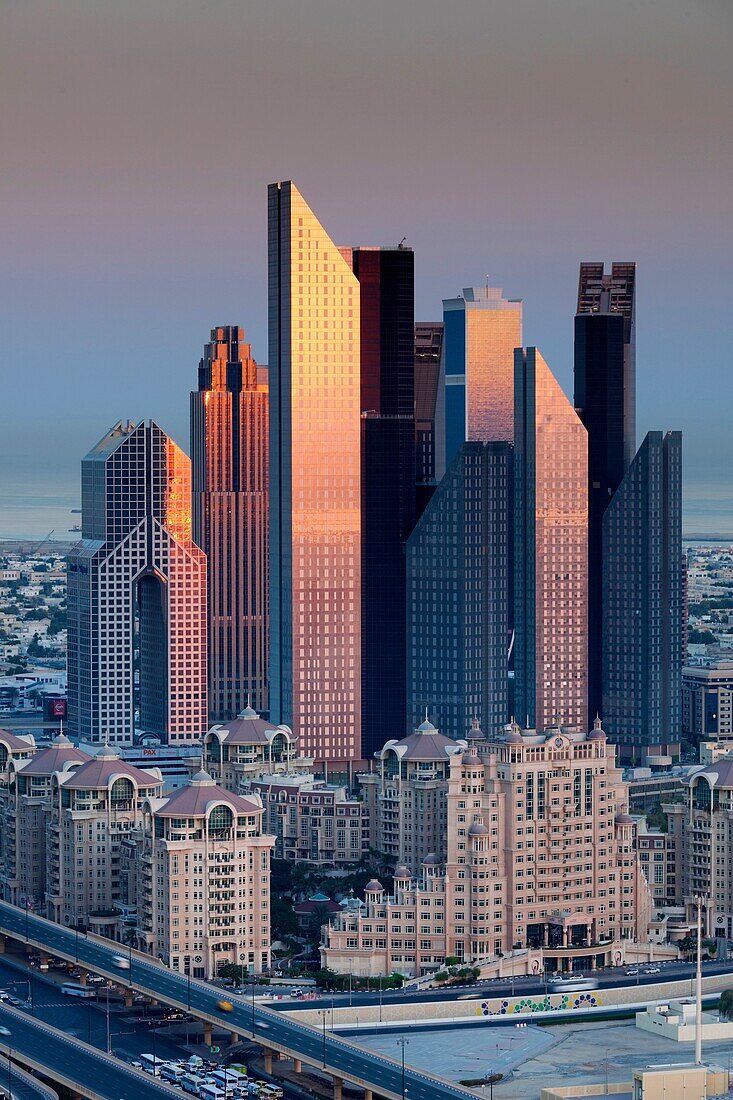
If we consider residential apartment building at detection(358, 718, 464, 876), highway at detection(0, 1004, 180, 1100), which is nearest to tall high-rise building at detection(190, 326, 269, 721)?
residential apartment building at detection(358, 718, 464, 876)

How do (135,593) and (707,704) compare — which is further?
(707,704)

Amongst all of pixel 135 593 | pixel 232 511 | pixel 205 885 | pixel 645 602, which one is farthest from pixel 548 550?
pixel 205 885

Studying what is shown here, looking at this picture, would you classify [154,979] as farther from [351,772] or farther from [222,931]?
[351,772]

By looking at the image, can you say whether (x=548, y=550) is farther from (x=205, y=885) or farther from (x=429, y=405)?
(x=205, y=885)

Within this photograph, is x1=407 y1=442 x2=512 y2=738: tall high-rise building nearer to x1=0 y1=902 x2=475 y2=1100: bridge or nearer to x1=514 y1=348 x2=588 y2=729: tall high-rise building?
x1=514 y1=348 x2=588 y2=729: tall high-rise building

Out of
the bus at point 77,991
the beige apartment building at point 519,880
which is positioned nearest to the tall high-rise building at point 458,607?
the beige apartment building at point 519,880

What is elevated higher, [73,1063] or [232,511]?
[232,511]

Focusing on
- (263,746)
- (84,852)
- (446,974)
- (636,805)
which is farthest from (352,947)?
(636,805)

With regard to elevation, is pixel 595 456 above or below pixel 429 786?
above
